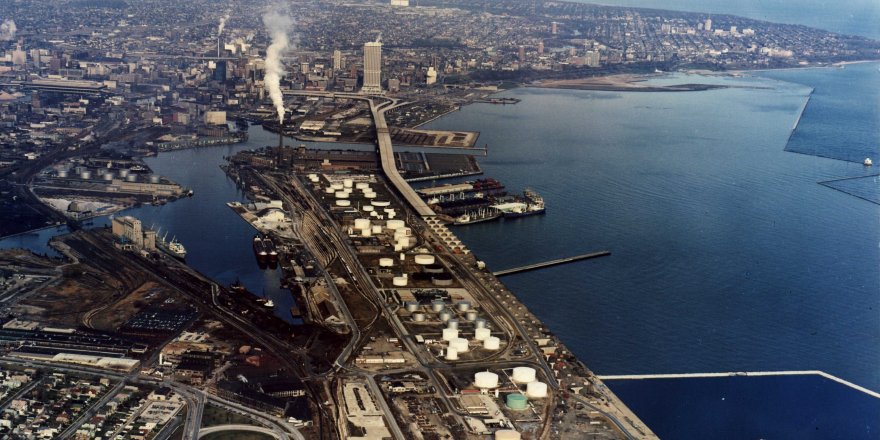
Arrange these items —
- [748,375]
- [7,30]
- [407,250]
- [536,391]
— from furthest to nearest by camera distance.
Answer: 1. [7,30]
2. [407,250]
3. [748,375]
4. [536,391]

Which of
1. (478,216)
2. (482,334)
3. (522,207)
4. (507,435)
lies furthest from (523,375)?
(522,207)

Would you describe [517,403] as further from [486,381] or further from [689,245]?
[689,245]

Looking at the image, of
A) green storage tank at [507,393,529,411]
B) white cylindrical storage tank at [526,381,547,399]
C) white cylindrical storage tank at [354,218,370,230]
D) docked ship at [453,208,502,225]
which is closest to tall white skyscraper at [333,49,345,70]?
docked ship at [453,208,502,225]

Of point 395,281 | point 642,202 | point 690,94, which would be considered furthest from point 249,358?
point 690,94

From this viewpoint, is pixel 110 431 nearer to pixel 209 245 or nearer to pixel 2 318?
pixel 2 318

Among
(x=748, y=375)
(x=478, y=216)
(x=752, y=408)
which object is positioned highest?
(x=478, y=216)

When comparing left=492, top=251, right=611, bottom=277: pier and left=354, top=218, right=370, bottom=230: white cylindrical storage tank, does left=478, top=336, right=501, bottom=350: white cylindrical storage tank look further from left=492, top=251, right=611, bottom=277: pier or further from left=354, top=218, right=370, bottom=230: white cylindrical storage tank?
left=354, top=218, right=370, bottom=230: white cylindrical storage tank

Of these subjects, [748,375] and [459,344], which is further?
[459,344]
